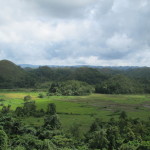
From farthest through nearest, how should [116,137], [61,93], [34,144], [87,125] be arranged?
[61,93] → [87,125] → [116,137] → [34,144]

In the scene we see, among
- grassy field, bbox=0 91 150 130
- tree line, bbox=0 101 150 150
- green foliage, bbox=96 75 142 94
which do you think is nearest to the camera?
tree line, bbox=0 101 150 150

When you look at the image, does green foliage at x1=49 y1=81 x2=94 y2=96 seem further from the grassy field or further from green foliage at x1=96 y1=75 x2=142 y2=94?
the grassy field

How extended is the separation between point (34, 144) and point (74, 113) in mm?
39075

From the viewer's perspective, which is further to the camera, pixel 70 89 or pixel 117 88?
pixel 117 88

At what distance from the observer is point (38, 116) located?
189 feet

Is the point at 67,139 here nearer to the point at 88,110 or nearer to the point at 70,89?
the point at 88,110

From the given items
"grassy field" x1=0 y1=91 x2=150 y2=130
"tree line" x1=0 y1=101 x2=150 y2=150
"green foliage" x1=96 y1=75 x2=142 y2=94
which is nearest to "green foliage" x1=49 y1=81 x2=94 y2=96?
"green foliage" x1=96 y1=75 x2=142 y2=94

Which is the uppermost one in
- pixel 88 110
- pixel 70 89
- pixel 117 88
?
pixel 117 88

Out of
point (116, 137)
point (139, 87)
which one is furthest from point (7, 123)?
point (139, 87)

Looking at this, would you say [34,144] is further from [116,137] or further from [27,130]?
[116,137]

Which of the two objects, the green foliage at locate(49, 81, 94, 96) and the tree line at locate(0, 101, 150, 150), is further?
the green foliage at locate(49, 81, 94, 96)

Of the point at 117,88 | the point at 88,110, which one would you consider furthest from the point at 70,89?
the point at 88,110

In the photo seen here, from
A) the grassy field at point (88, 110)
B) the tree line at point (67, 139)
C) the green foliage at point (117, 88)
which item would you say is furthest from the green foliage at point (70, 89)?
the tree line at point (67, 139)

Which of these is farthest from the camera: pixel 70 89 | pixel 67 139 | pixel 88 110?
pixel 70 89
